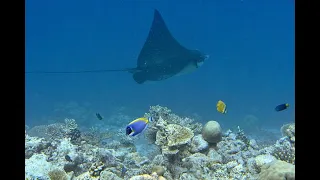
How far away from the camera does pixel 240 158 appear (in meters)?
5.36

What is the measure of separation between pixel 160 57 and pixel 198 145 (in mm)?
6864

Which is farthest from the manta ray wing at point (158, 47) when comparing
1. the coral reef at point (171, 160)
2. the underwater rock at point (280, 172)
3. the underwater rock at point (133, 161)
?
the underwater rock at point (280, 172)

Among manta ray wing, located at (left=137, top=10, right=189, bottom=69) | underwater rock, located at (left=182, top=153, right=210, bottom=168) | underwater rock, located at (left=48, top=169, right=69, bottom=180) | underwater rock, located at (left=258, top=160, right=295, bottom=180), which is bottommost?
underwater rock, located at (left=258, top=160, right=295, bottom=180)

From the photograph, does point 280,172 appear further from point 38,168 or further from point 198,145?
point 38,168

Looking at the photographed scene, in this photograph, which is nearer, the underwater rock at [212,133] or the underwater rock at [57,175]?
the underwater rock at [57,175]

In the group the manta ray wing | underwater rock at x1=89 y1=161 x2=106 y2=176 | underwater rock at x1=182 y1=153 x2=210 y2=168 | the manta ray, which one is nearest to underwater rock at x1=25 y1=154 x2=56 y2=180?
underwater rock at x1=89 y1=161 x2=106 y2=176

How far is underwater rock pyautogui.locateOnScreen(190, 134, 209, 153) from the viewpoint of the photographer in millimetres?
5561

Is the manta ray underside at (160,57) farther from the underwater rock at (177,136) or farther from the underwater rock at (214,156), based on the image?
the underwater rock at (177,136)

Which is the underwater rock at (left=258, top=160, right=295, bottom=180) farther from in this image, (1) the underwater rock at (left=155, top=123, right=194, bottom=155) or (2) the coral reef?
(1) the underwater rock at (left=155, top=123, right=194, bottom=155)

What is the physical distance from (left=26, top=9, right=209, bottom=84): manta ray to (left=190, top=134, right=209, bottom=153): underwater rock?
602 centimetres

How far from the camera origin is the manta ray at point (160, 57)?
11.7m

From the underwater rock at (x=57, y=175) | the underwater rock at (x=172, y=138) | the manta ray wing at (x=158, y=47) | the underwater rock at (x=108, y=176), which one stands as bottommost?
the underwater rock at (x=108, y=176)

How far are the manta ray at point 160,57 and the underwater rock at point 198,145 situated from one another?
19.7 ft
